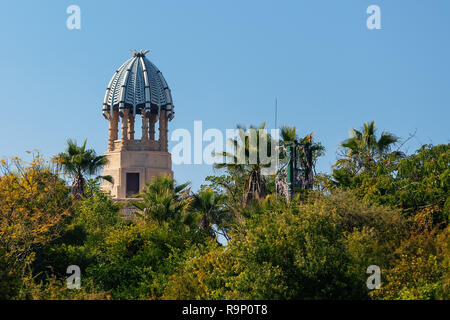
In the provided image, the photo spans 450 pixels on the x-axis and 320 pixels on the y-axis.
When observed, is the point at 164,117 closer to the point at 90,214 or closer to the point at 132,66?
the point at 132,66

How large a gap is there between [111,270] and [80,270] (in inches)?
43.5

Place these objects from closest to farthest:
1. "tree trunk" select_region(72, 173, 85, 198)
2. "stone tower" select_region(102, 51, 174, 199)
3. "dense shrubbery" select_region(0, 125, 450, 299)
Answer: "dense shrubbery" select_region(0, 125, 450, 299)
"tree trunk" select_region(72, 173, 85, 198)
"stone tower" select_region(102, 51, 174, 199)

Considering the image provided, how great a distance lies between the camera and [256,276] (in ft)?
56.2

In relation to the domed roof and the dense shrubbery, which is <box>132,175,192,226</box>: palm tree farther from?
the domed roof

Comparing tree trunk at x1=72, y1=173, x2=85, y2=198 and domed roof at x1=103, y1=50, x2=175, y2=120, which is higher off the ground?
domed roof at x1=103, y1=50, x2=175, y2=120

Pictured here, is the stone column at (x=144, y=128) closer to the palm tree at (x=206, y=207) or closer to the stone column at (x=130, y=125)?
the stone column at (x=130, y=125)

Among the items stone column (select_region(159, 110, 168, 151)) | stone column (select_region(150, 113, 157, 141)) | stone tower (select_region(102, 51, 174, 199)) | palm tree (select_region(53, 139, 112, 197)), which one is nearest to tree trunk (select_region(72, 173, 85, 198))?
palm tree (select_region(53, 139, 112, 197))

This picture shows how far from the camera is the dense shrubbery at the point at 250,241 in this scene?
1773 cm

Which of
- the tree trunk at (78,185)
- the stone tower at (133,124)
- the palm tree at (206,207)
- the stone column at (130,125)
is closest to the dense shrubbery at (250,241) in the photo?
the palm tree at (206,207)

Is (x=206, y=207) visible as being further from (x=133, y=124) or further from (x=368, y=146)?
(x=133, y=124)

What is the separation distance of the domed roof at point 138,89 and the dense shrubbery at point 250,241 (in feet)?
43.1

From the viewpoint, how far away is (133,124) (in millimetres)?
45500

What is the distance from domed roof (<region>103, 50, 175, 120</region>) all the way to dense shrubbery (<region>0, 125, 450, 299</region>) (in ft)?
43.1

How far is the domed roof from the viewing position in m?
44.1
